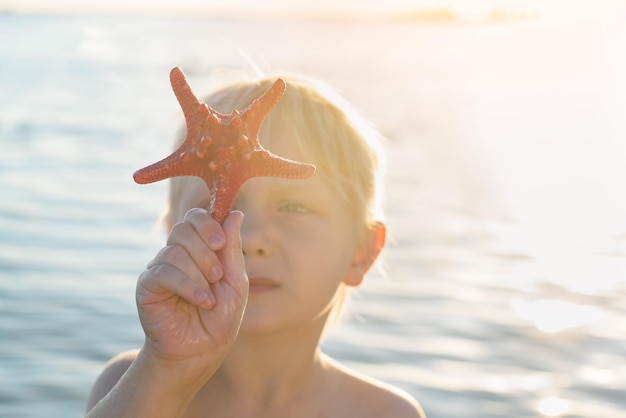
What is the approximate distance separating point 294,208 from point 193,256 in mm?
970

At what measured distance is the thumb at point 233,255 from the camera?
2404 millimetres

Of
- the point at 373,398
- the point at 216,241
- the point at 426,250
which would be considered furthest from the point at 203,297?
the point at 426,250

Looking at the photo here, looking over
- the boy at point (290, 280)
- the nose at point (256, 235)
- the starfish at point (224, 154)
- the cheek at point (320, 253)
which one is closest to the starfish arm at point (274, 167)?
the starfish at point (224, 154)

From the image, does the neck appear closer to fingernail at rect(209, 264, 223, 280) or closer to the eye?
the eye

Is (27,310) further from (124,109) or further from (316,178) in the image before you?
(124,109)

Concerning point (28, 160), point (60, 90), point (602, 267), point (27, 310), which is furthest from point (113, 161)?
point (60, 90)

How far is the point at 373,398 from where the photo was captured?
3787 millimetres

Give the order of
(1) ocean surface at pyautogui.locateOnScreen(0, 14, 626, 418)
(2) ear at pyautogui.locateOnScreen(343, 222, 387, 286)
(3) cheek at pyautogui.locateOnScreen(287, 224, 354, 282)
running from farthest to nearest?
(1) ocean surface at pyautogui.locateOnScreen(0, 14, 626, 418)
(2) ear at pyautogui.locateOnScreen(343, 222, 387, 286)
(3) cheek at pyautogui.locateOnScreen(287, 224, 354, 282)

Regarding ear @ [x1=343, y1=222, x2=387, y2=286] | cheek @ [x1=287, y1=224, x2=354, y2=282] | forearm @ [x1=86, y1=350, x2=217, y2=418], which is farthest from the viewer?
ear @ [x1=343, y1=222, x2=387, y2=286]

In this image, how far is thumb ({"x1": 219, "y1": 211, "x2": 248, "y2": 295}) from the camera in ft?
7.89

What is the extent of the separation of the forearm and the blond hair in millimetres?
914

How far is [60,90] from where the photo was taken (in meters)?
18.3

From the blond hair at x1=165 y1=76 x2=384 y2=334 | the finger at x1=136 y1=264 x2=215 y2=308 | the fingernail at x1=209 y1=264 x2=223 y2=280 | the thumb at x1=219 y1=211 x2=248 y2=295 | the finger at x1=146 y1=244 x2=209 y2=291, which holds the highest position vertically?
the blond hair at x1=165 y1=76 x2=384 y2=334

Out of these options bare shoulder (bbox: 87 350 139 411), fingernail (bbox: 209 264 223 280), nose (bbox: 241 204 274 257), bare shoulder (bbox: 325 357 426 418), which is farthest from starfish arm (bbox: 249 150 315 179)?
bare shoulder (bbox: 325 357 426 418)
